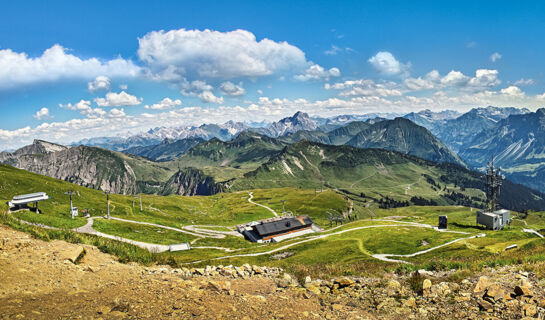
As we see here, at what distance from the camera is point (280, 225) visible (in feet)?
417

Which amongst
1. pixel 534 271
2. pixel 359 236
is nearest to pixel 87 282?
pixel 534 271

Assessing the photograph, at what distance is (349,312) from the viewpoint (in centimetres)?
1482

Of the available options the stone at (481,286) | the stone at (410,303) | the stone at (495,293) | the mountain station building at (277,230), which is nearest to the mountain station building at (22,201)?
the mountain station building at (277,230)

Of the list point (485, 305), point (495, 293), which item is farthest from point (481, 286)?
point (485, 305)

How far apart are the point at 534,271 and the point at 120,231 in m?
85.4

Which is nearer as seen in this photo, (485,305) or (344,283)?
(485,305)

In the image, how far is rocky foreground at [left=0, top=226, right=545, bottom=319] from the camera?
11.7 metres

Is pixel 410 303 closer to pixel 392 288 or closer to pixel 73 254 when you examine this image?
pixel 392 288

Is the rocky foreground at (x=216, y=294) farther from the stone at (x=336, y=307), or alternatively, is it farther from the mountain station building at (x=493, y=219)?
the mountain station building at (x=493, y=219)

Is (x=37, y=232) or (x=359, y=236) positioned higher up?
(x=37, y=232)

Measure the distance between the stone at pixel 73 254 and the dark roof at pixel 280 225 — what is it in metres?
104

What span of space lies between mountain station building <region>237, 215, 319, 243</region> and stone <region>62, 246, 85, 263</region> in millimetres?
101045

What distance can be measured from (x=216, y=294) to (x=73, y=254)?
10369mm

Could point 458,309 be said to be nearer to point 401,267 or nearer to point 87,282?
point 401,267
